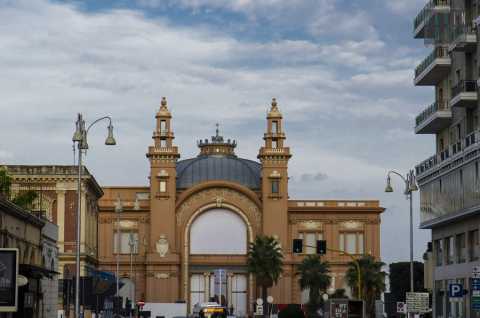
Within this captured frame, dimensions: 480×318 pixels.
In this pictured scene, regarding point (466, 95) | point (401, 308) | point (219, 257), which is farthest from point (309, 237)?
point (401, 308)

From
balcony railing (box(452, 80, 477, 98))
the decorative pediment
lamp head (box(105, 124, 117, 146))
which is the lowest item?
lamp head (box(105, 124, 117, 146))

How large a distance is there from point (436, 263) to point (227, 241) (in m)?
64.9

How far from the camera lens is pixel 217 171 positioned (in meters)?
143

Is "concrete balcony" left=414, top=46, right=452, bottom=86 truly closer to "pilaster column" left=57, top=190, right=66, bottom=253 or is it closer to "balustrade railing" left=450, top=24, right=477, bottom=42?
"balustrade railing" left=450, top=24, right=477, bottom=42

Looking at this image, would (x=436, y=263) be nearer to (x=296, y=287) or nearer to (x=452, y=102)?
(x=452, y=102)

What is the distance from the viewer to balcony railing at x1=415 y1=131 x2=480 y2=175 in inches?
2333

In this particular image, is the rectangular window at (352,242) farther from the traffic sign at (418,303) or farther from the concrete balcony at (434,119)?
the traffic sign at (418,303)

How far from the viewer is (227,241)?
443 ft

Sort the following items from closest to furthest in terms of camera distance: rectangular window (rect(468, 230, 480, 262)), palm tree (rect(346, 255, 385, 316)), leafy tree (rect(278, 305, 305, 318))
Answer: leafy tree (rect(278, 305, 305, 318)) < rectangular window (rect(468, 230, 480, 262)) < palm tree (rect(346, 255, 385, 316))

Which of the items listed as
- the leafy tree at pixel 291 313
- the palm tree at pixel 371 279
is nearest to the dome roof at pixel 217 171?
the palm tree at pixel 371 279

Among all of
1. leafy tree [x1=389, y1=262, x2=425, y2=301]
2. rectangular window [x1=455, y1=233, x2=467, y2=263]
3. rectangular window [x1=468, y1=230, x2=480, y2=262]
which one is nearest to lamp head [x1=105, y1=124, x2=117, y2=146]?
rectangular window [x1=468, y1=230, x2=480, y2=262]

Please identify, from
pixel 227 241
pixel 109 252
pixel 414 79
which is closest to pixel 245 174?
pixel 227 241

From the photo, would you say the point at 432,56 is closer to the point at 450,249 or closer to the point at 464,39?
the point at 464,39

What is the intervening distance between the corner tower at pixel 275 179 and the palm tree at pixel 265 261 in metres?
8.07
